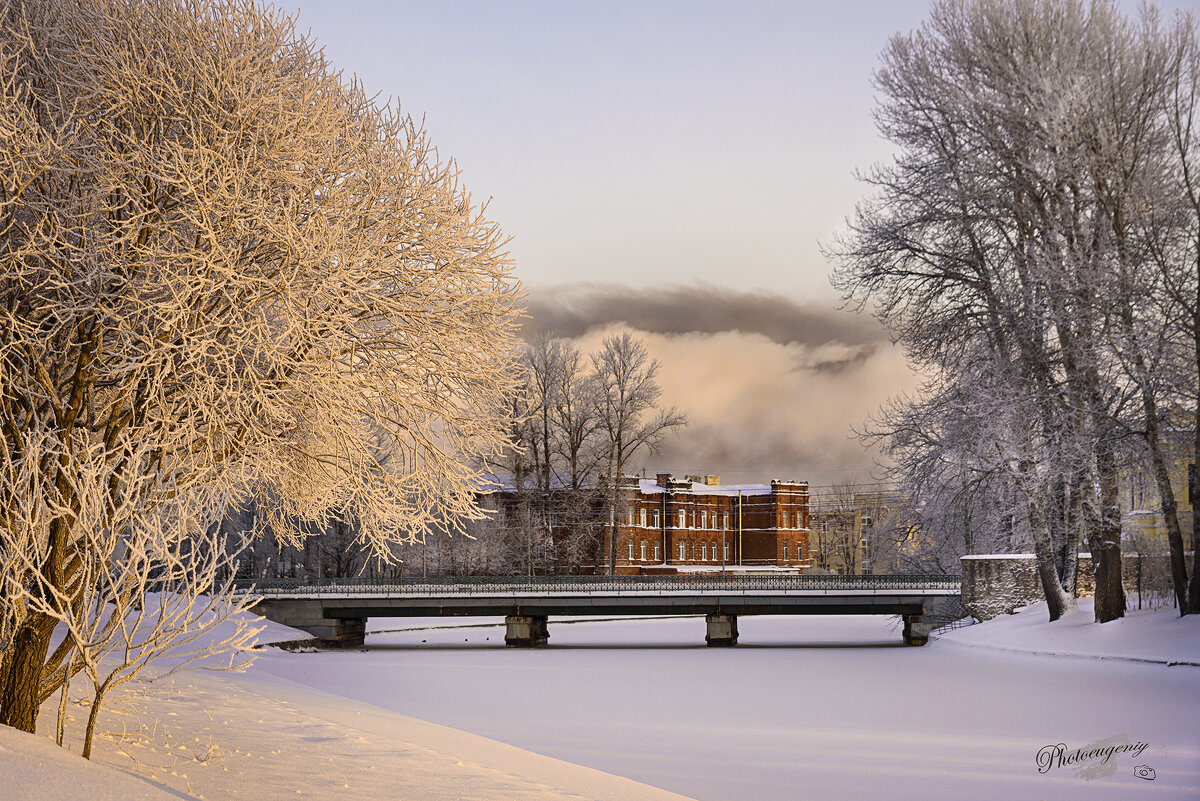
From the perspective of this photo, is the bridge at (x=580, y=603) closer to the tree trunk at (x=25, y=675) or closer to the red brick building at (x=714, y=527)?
the tree trunk at (x=25, y=675)

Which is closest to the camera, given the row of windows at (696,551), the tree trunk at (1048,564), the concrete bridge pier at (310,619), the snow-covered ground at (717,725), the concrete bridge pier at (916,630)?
the snow-covered ground at (717,725)

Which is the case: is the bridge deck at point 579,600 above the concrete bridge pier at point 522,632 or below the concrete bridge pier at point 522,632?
A: above

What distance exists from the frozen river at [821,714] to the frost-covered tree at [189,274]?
18.9 feet

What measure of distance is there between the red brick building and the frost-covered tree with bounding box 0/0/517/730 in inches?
2645

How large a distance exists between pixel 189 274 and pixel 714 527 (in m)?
84.6

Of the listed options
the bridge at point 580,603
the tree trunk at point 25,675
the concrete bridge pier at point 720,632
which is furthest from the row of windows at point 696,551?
the tree trunk at point 25,675

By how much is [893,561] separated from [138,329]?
61947mm

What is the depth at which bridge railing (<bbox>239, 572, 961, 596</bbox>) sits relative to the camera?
141 ft

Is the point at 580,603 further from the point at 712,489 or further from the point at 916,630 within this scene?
the point at 712,489

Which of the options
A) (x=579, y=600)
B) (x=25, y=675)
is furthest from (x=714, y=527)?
(x=25, y=675)

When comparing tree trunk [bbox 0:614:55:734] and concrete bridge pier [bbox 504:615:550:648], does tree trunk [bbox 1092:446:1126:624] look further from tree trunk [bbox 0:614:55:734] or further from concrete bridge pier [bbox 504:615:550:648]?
tree trunk [bbox 0:614:55:734]

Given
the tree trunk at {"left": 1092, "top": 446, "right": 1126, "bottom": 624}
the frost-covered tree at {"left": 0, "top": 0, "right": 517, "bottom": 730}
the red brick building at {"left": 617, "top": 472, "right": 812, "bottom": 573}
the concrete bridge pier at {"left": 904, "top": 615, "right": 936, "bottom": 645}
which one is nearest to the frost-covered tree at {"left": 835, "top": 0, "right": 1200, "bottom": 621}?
the tree trunk at {"left": 1092, "top": 446, "right": 1126, "bottom": 624}

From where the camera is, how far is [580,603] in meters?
42.8

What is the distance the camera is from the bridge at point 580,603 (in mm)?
41781
